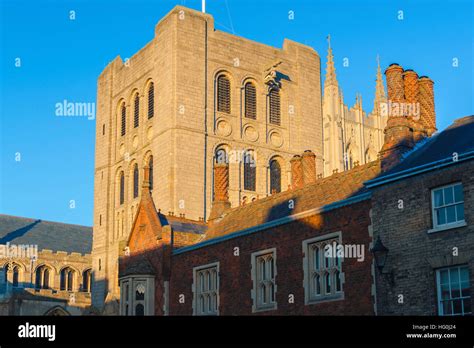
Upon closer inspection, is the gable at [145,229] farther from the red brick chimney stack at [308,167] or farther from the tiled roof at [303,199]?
the red brick chimney stack at [308,167]

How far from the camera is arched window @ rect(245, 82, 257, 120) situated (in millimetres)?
63344

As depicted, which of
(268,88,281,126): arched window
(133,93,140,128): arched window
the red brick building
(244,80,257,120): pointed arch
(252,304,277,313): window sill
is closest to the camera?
the red brick building

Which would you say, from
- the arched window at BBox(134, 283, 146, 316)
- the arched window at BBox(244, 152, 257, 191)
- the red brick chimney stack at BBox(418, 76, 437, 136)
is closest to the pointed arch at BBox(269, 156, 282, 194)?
the arched window at BBox(244, 152, 257, 191)

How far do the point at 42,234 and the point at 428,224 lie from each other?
216 ft

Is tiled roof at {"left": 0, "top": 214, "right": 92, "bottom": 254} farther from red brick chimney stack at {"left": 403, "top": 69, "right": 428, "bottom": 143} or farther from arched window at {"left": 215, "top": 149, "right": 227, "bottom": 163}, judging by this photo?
red brick chimney stack at {"left": 403, "top": 69, "right": 428, "bottom": 143}

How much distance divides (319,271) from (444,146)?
594 centimetres

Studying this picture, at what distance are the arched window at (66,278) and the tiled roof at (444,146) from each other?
193 feet

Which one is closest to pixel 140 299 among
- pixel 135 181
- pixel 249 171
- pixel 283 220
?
pixel 283 220

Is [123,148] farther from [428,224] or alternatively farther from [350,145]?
[428,224]

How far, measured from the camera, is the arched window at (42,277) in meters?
76.8

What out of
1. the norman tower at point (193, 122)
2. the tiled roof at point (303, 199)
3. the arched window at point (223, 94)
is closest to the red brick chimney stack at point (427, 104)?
the tiled roof at point (303, 199)

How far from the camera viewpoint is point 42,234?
8212 centimetres

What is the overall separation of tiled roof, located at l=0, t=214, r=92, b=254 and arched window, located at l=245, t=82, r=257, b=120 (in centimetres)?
2849

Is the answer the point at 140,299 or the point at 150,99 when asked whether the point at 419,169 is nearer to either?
the point at 140,299
